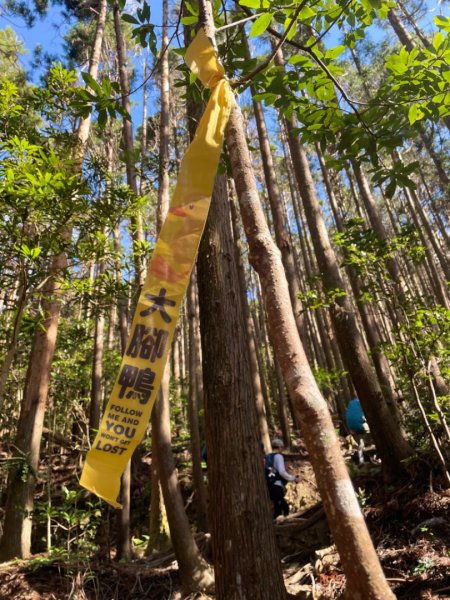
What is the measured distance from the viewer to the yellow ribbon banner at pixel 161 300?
5.07 ft

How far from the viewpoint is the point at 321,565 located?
4.24 m

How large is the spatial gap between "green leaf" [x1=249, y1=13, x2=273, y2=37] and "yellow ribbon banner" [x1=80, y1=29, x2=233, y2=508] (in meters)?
0.25

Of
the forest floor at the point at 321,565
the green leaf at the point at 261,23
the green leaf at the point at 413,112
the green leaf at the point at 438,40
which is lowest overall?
the forest floor at the point at 321,565

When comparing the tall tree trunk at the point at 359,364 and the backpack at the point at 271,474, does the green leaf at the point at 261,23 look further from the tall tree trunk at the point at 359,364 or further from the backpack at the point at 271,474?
the backpack at the point at 271,474

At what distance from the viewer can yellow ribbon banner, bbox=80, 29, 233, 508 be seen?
1.54 m

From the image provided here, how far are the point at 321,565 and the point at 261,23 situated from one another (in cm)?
498

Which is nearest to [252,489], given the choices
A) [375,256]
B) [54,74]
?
[375,256]

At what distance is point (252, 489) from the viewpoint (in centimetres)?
251

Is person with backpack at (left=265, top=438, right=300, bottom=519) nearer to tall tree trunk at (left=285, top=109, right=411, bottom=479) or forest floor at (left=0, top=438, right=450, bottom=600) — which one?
forest floor at (left=0, top=438, right=450, bottom=600)

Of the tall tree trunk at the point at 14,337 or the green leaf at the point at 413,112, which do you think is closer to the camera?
the green leaf at the point at 413,112

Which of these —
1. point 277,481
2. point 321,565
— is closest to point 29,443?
point 277,481

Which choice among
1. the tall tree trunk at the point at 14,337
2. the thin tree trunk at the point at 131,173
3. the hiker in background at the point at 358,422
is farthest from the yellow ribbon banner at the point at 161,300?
the hiker in background at the point at 358,422

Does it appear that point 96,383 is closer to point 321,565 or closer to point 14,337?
point 14,337

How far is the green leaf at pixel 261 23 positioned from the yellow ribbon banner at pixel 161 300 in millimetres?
247
